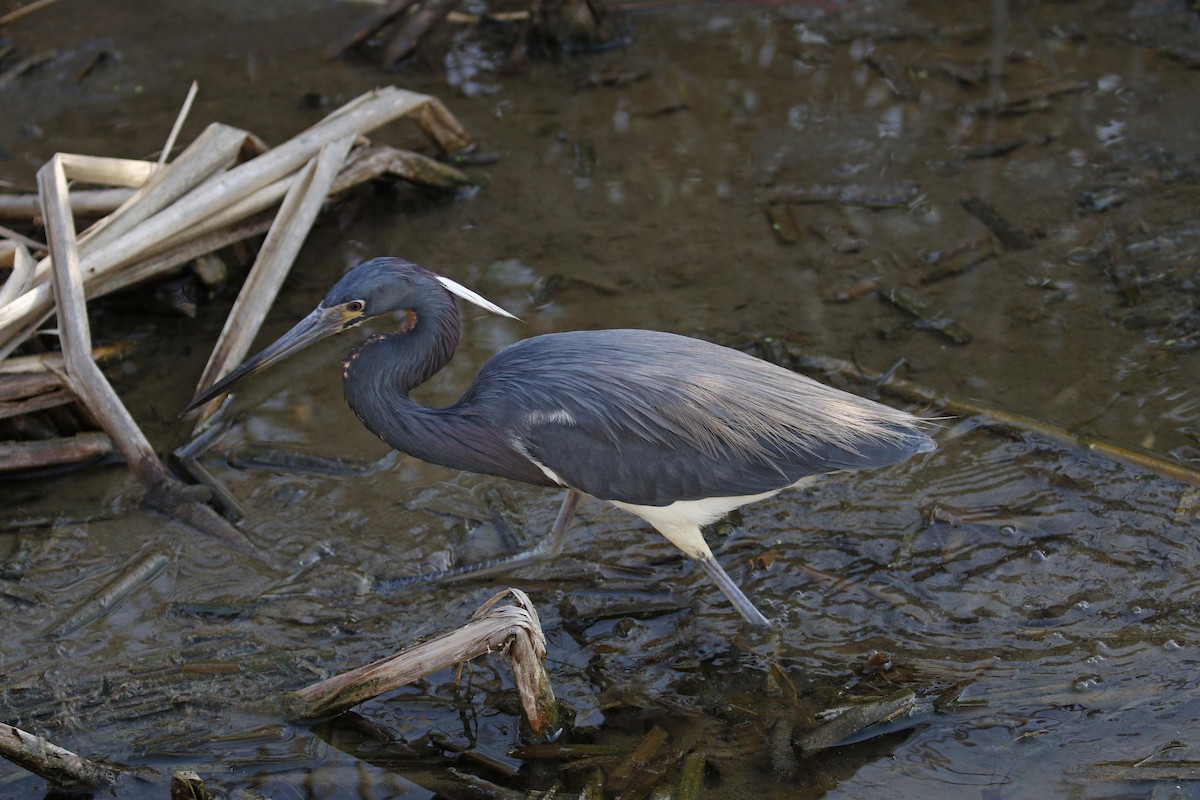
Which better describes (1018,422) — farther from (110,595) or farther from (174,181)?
(174,181)

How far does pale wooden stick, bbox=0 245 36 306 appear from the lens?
4.84 m

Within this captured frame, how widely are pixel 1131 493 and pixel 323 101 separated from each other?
5.64m

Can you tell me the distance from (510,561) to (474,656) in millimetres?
1078

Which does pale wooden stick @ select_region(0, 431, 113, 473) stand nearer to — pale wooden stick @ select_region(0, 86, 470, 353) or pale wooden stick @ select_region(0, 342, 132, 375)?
pale wooden stick @ select_region(0, 342, 132, 375)

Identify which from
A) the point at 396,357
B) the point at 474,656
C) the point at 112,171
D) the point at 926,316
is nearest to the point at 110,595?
the point at 396,357

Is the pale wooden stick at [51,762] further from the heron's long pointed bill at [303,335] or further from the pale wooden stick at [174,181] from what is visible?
the pale wooden stick at [174,181]

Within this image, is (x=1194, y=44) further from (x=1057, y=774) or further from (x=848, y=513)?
(x=1057, y=774)

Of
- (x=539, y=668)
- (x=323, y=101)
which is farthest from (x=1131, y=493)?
(x=323, y=101)

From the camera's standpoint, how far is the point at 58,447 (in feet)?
15.9

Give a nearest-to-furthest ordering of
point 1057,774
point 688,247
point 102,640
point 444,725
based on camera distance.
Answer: point 1057,774
point 444,725
point 102,640
point 688,247

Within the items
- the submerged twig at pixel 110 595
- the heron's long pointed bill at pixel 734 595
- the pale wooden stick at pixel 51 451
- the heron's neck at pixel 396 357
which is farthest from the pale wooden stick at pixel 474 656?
the pale wooden stick at pixel 51 451

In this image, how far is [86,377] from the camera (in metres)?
4.66

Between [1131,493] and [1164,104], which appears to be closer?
[1131,493]

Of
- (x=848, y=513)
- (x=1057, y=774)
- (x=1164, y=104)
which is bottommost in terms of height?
(x=1057, y=774)
